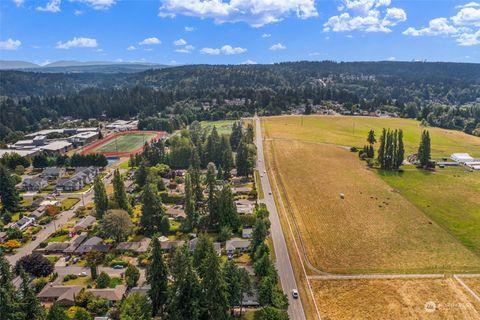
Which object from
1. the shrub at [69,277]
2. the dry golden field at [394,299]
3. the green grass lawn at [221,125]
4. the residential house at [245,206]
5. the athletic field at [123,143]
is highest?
the green grass lawn at [221,125]

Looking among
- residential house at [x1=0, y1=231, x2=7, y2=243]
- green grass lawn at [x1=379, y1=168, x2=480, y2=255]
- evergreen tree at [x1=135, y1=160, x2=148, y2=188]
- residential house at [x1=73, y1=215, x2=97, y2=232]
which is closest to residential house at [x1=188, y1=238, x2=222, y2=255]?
residential house at [x1=73, y1=215, x2=97, y2=232]

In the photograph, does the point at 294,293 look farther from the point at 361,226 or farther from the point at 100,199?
the point at 100,199

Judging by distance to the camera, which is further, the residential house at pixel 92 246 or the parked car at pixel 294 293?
the residential house at pixel 92 246

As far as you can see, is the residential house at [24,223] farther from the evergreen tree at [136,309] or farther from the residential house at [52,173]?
the evergreen tree at [136,309]

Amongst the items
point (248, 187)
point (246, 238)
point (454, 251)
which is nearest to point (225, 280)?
point (246, 238)

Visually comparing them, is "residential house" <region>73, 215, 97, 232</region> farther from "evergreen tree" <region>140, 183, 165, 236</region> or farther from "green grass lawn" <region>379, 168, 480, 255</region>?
"green grass lawn" <region>379, 168, 480, 255</region>

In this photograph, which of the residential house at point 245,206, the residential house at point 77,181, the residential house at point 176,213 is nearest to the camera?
the residential house at point 176,213

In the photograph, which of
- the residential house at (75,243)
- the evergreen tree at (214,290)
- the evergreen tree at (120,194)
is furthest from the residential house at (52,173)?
the evergreen tree at (214,290)

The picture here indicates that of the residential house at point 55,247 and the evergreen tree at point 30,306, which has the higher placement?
the evergreen tree at point 30,306
